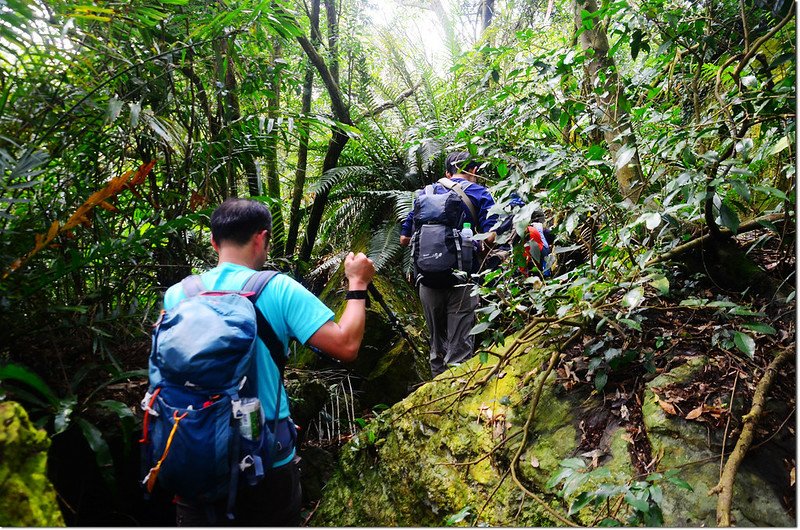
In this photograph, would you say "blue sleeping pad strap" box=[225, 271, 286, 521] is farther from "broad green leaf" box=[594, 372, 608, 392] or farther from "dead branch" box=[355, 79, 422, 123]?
"dead branch" box=[355, 79, 422, 123]

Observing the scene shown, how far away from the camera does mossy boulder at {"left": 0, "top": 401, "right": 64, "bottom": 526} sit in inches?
50.7

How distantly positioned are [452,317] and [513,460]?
71.3 inches

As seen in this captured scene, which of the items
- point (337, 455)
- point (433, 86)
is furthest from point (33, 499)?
point (433, 86)

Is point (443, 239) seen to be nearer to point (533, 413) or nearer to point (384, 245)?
point (533, 413)

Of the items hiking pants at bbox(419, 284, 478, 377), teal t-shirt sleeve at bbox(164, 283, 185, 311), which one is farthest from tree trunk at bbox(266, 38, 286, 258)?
teal t-shirt sleeve at bbox(164, 283, 185, 311)

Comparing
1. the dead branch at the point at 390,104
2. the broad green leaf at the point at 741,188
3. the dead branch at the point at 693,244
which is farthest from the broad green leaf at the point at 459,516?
the dead branch at the point at 390,104

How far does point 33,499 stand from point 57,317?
153cm

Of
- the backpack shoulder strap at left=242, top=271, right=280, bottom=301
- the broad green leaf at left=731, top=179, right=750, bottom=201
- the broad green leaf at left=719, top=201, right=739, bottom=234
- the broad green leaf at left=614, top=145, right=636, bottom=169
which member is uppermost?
the backpack shoulder strap at left=242, top=271, right=280, bottom=301

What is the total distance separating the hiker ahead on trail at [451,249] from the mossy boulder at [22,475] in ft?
9.44

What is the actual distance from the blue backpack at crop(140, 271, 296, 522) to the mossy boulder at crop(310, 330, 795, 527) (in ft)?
3.75

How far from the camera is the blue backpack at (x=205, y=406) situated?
65.1 inches

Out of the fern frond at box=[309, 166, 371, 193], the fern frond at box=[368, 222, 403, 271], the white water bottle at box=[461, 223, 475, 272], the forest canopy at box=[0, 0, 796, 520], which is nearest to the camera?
the forest canopy at box=[0, 0, 796, 520]

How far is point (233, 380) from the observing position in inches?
67.4

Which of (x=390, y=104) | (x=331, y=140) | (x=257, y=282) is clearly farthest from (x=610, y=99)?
(x=390, y=104)
